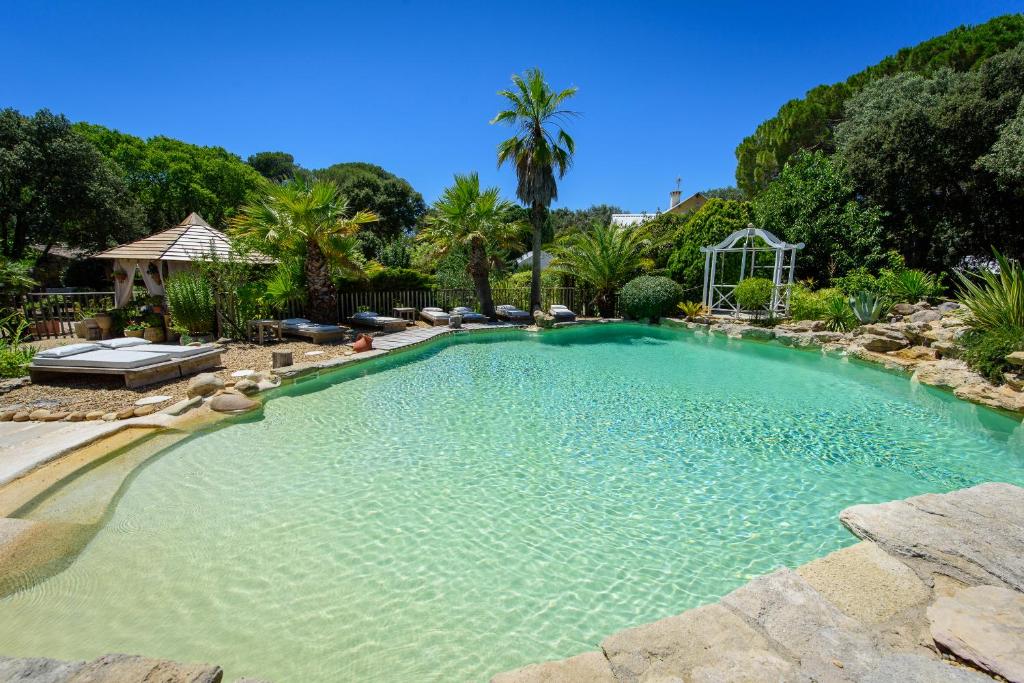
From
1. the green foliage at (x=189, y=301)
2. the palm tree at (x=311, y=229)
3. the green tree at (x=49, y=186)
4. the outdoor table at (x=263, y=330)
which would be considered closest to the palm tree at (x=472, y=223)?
the palm tree at (x=311, y=229)

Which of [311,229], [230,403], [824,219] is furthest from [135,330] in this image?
[824,219]

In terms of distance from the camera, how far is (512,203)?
15.5m

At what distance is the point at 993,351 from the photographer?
7.42m

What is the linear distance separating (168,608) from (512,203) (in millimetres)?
14460

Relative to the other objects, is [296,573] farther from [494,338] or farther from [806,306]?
[806,306]

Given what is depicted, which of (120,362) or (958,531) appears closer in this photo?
(958,531)

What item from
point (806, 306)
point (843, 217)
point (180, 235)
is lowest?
point (806, 306)

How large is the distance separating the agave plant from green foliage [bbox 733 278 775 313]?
8.35 ft

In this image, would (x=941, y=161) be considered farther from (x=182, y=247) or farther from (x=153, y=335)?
(x=153, y=335)

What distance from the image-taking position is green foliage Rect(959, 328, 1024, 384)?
7238 millimetres

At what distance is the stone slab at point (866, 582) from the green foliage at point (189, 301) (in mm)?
11172

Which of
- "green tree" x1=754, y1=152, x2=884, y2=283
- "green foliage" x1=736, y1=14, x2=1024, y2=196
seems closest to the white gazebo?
"green tree" x1=754, y1=152, x2=884, y2=283

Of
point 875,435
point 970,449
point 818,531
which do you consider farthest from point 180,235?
point 970,449

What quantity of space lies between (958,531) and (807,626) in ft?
5.84
